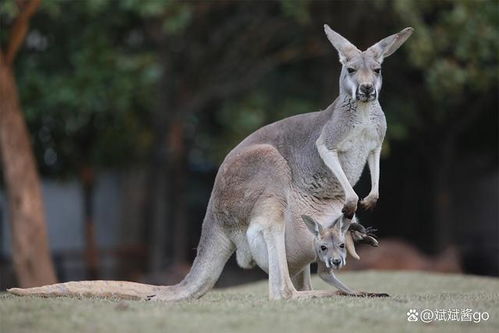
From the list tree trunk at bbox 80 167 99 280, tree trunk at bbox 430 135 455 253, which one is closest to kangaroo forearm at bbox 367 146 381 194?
tree trunk at bbox 80 167 99 280

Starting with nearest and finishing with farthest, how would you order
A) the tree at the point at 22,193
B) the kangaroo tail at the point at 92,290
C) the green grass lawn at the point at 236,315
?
1. the green grass lawn at the point at 236,315
2. the kangaroo tail at the point at 92,290
3. the tree at the point at 22,193

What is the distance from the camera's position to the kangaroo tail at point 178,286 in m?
7.12

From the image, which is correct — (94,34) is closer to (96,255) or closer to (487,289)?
(96,255)

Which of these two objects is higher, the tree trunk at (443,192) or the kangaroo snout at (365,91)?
the kangaroo snout at (365,91)

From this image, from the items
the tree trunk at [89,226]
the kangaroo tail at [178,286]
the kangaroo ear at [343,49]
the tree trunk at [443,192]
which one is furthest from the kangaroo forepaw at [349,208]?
the tree trunk at [443,192]

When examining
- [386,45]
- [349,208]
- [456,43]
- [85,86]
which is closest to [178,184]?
[85,86]

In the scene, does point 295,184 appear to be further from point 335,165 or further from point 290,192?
point 335,165

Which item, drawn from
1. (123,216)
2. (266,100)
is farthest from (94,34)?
(123,216)

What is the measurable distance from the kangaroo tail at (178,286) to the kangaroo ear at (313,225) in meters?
0.64

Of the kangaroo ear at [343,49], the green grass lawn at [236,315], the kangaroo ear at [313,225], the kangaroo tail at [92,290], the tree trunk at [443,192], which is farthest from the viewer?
the tree trunk at [443,192]

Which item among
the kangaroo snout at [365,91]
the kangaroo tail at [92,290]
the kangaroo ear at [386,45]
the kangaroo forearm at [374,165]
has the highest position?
the kangaroo ear at [386,45]

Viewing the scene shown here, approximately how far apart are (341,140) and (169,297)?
70.1 inches

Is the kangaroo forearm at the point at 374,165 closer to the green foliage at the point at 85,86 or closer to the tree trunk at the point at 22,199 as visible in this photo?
the tree trunk at the point at 22,199

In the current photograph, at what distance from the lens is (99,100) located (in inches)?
625
